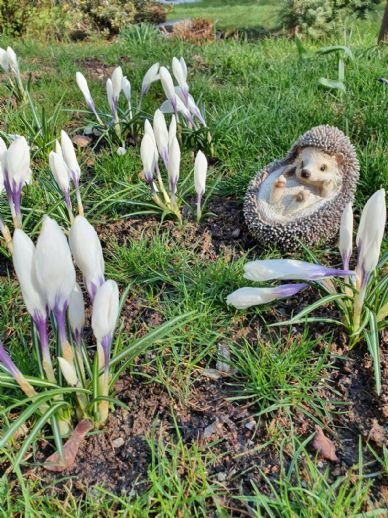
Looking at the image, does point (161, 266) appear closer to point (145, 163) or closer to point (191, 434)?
point (145, 163)

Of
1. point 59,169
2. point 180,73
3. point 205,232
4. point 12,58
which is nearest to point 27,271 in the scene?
point 59,169

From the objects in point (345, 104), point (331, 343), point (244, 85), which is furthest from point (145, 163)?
point (244, 85)

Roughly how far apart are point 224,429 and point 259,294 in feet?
1.51

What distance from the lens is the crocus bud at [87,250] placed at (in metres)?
1.30

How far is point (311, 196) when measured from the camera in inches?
89.5

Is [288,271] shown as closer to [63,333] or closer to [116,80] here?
[63,333]

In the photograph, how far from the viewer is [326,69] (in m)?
4.08

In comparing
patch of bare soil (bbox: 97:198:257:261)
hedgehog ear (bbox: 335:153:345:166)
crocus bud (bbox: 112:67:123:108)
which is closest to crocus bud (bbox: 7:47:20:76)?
crocus bud (bbox: 112:67:123:108)

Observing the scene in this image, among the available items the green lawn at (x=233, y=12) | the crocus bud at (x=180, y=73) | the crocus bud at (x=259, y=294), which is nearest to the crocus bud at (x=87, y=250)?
the crocus bud at (x=259, y=294)

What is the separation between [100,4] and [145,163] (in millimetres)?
10089

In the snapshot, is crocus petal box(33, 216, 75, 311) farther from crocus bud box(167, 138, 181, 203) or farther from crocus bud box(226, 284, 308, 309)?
crocus bud box(167, 138, 181, 203)

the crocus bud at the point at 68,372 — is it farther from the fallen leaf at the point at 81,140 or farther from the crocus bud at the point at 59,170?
the fallen leaf at the point at 81,140

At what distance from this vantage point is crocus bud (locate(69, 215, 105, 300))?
1296mm

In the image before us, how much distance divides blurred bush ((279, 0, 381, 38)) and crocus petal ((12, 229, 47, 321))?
9.06m
